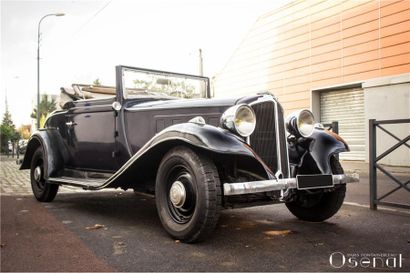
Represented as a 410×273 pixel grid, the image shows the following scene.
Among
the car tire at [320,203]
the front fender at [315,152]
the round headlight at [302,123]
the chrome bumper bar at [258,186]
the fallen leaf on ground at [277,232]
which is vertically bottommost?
the fallen leaf on ground at [277,232]

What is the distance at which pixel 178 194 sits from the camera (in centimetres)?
380

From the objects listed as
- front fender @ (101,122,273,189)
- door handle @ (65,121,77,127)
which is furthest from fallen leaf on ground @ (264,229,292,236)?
door handle @ (65,121,77,127)

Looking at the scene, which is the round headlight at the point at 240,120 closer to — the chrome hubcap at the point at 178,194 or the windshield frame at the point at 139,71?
the chrome hubcap at the point at 178,194

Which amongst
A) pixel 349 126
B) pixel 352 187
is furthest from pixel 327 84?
pixel 352 187

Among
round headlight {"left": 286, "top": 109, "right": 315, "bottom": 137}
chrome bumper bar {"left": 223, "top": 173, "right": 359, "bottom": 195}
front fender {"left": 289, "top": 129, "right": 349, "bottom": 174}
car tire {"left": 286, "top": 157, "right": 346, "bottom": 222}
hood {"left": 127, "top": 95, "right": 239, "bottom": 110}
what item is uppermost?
hood {"left": 127, "top": 95, "right": 239, "bottom": 110}

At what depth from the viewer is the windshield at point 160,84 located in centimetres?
560

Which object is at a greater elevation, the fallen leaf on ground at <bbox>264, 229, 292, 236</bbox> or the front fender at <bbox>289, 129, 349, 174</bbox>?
the front fender at <bbox>289, 129, 349, 174</bbox>

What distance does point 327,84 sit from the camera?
1369cm

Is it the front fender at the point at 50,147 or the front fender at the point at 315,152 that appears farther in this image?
the front fender at the point at 50,147

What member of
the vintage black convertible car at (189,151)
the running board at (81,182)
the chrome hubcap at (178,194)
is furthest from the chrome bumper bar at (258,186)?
the running board at (81,182)

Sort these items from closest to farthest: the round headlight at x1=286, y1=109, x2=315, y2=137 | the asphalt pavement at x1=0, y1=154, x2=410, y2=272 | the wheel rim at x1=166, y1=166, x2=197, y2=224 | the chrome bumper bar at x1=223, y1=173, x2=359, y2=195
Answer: the asphalt pavement at x1=0, y1=154, x2=410, y2=272 < the chrome bumper bar at x1=223, y1=173, x2=359, y2=195 < the wheel rim at x1=166, y1=166, x2=197, y2=224 < the round headlight at x1=286, y1=109, x2=315, y2=137

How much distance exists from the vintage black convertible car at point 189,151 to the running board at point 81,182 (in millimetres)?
17

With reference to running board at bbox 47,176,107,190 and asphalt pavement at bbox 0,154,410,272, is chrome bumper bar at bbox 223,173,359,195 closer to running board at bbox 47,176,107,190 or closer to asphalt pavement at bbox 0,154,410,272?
asphalt pavement at bbox 0,154,410,272

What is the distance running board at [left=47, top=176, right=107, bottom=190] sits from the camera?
5082mm
